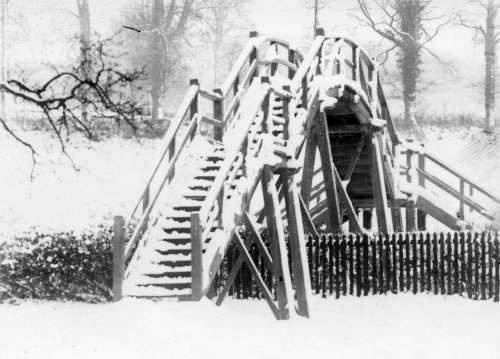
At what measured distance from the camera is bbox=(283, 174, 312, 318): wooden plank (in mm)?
13023

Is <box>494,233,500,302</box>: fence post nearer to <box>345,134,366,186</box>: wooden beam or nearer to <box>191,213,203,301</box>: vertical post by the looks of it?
<box>345,134,366,186</box>: wooden beam

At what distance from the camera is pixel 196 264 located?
10.2 m

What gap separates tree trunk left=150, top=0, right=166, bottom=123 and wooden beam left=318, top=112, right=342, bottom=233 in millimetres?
16424

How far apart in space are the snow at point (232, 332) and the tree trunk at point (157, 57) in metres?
19.9

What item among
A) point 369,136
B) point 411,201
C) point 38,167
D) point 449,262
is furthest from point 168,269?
point 38,167

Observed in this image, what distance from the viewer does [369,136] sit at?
62.2ft

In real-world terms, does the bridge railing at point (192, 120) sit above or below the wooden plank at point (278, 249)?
above

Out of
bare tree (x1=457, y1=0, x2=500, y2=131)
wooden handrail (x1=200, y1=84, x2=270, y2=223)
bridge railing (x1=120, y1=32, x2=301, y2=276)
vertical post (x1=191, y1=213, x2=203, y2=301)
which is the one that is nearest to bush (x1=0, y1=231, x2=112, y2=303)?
bridge railing (x1=120, y1=32, x2=301, y2=276)

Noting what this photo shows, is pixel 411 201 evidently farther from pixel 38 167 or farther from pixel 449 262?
pixel 38 167

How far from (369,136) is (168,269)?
9602mm

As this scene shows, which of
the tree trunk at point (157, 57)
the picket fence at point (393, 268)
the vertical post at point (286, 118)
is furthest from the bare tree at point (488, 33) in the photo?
the vertical post at point (286, 118)

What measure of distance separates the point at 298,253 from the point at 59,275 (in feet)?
14.1

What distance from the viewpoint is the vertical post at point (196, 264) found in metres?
10.2

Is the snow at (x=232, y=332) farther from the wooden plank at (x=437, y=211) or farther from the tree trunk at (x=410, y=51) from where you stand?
the tree trunk at (x=410, y=51)
